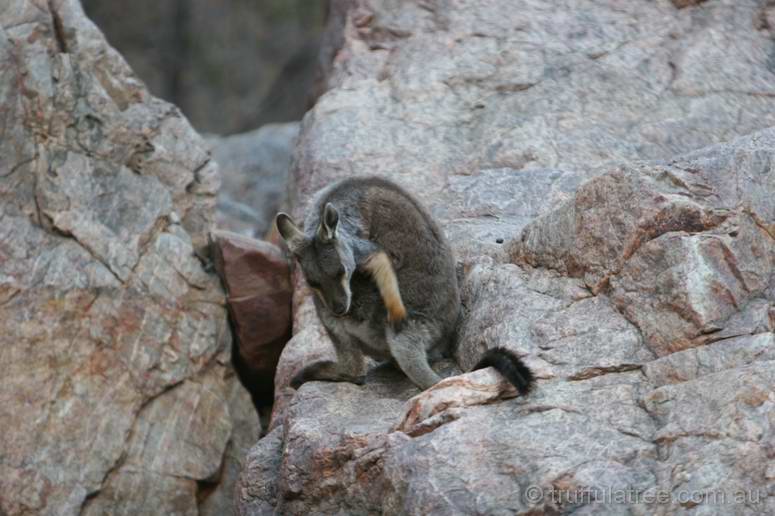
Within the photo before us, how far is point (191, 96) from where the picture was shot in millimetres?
22281

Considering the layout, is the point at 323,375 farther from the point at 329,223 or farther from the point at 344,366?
the point at 329,223

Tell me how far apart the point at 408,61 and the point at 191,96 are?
11356 millimetres

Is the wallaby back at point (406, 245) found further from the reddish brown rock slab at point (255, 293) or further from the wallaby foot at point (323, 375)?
the reddish brown rock slab at point (255, 293)

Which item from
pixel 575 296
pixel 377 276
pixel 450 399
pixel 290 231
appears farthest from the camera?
pixel 290 231

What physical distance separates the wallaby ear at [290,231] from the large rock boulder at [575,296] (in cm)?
105

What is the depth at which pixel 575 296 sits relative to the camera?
7.37 m

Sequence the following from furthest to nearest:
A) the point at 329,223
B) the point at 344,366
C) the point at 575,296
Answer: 1. the point at 344,366
2. the point at 329,223
3. the point at 575,296

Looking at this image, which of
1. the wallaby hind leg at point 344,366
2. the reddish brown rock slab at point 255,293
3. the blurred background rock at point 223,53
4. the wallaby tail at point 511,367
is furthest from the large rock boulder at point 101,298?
the blurred background rock at point 223,53

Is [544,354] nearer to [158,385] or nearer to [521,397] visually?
[521,397]

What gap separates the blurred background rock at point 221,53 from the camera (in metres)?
21.7

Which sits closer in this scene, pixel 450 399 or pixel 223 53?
pixel 450 399

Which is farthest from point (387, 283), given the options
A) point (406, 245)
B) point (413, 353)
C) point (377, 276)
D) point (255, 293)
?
point (255, 293)

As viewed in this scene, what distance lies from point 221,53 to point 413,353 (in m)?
16.0

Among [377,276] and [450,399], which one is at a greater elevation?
[450,399]
